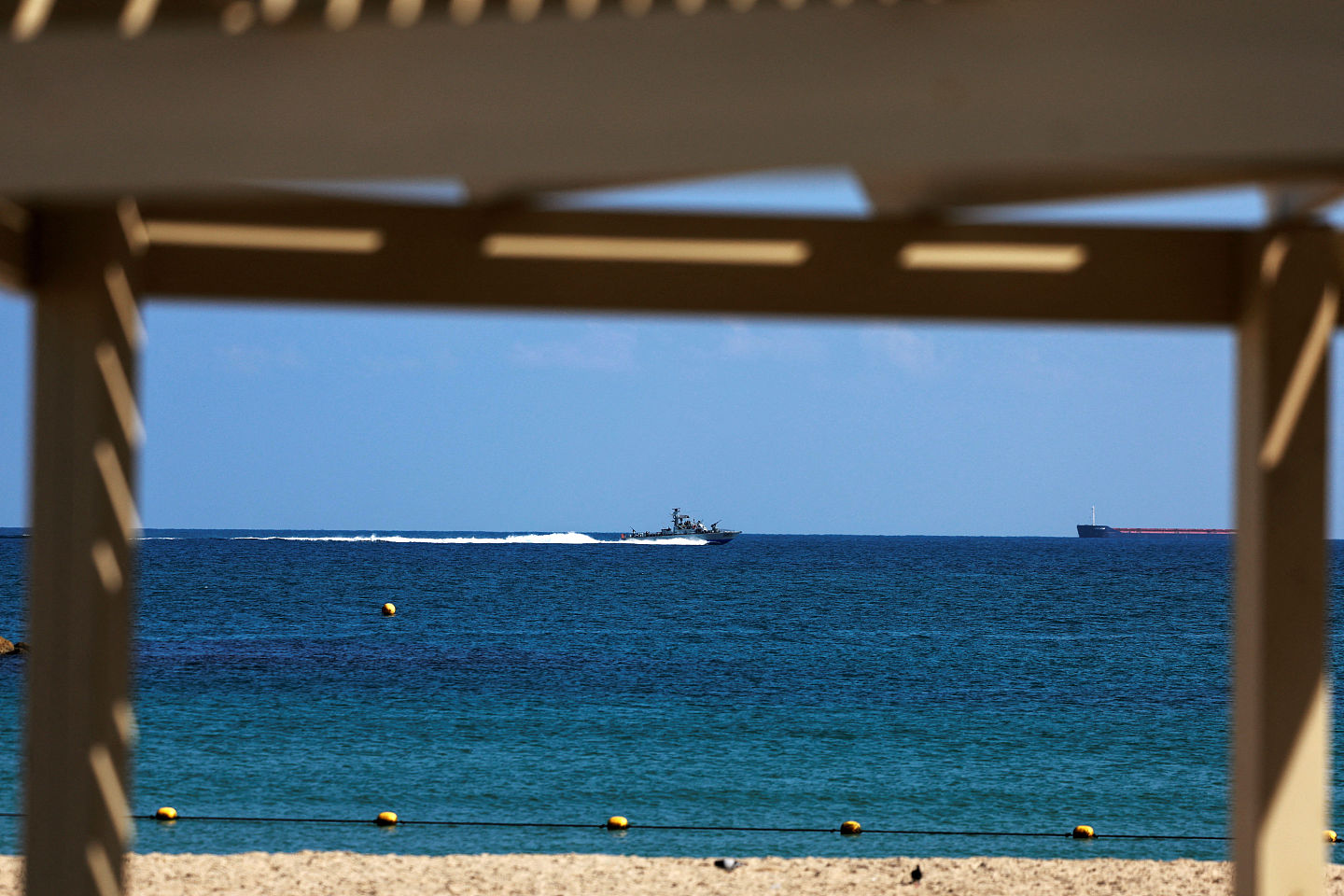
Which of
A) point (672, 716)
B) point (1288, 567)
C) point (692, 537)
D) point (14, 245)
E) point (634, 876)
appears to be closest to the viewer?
point (14, 245)

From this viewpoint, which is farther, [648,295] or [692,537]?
[692,537]

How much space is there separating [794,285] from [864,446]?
68.4 m

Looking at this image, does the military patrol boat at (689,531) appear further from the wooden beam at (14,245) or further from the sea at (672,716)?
the wooden beam at (14,245)

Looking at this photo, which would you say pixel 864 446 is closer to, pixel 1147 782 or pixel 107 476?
pixel 1147 782

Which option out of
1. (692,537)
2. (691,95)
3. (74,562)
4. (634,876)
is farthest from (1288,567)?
(692,537)

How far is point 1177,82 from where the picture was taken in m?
1.13

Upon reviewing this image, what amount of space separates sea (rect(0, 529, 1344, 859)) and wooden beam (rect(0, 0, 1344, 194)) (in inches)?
343

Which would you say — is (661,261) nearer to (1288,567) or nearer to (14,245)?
(14,245)

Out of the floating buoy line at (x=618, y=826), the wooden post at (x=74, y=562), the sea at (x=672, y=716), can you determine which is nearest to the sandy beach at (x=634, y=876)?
the sea at (x=672, y=716)

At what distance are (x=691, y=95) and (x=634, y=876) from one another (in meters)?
7.18

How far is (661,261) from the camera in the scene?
8.23 feet

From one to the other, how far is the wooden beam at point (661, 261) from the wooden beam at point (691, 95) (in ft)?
4.19

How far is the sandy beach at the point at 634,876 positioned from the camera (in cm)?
704

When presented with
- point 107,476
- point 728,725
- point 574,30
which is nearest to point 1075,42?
point 574,30
